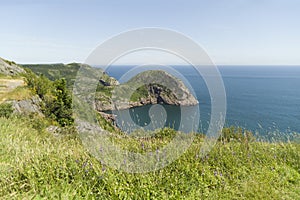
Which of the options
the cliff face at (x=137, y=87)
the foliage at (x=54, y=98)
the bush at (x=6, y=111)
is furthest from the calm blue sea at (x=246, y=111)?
the foliage at (x=54, y=98)

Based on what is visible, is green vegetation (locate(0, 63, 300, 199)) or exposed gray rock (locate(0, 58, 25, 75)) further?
exposed gray rock (locate(0, 58, 25, 75))

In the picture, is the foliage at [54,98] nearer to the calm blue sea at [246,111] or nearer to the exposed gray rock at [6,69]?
the exposed gray rock at [6,69]

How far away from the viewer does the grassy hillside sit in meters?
2.84

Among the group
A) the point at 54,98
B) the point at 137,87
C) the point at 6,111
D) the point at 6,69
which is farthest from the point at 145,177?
the point at 6,69

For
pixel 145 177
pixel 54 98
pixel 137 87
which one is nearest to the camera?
pixel 145 177

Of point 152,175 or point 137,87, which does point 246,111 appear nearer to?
point 137,87

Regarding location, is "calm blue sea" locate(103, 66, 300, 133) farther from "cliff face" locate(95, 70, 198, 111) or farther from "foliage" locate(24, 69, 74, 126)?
"foliage" locate(24, 69, 74, 126)

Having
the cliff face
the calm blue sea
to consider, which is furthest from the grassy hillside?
the cliff face

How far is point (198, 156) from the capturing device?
4203 mm

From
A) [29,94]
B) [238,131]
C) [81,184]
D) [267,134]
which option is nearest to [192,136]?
[238,131]

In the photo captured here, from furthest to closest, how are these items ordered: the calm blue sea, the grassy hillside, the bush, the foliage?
1. the foliage
2. the bush
3. the calm blue sea
4. the grassy hillside

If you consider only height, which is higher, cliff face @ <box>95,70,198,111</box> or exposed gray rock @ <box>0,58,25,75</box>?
exposed gray rock @ <box>0,58,25,75</box>

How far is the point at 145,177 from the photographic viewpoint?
3.29m

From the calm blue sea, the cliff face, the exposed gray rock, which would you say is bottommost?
the calm blue sea
